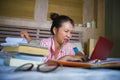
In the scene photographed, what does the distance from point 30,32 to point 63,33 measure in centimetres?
131

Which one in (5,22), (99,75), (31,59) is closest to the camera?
(99,75)

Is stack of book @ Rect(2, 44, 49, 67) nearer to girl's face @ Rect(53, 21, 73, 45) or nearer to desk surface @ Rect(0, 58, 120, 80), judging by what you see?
desk surface @ Rect(0, 58, 120, 80)

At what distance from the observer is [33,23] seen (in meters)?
2.71

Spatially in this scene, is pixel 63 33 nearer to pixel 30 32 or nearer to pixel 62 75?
pixel 62 75

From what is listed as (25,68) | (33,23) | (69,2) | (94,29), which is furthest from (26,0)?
(25,68)

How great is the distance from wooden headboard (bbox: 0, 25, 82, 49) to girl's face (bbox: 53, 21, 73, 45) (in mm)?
1142

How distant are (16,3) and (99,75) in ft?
8.29

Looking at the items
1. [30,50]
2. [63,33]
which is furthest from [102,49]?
[63,33]

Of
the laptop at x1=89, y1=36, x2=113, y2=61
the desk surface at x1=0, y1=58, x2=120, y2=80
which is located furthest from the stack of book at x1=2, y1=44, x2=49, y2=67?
the laptop at x1=89, y1=36, x2=113, y2=61

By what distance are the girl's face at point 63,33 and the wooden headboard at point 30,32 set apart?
1142mm

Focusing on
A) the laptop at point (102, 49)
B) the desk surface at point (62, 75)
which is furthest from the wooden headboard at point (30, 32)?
the desk surface at point (62, 75)

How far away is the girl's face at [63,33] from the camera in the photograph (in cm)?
141

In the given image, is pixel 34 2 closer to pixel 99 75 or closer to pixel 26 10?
pixel 26 10

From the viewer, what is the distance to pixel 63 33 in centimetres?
145
